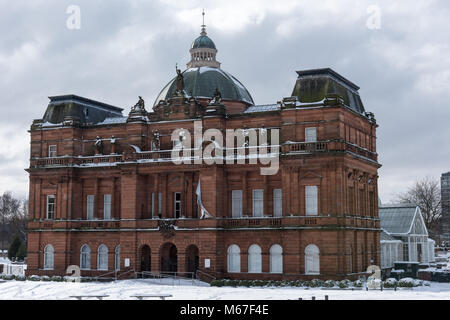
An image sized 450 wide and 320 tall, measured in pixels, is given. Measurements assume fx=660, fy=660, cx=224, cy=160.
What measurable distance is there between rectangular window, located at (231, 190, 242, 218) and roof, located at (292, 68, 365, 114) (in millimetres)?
10343

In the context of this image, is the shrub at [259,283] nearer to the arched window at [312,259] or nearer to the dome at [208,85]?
the arched window at [312,259]

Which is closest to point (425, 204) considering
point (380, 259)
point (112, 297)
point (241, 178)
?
point (380, 259)

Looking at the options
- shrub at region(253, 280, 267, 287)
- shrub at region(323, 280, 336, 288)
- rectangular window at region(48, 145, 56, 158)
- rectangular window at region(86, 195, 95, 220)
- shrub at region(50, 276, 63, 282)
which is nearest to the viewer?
shrub at region(323, 280, 336, 288)

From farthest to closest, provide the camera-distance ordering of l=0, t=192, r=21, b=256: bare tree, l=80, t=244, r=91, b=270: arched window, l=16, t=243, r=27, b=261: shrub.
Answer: l=0, t=192, r=21, b=256: bare tree, l=16, t=243, r=27, b=261: shrub, l=80, t=244, r=91, b=270: arched window

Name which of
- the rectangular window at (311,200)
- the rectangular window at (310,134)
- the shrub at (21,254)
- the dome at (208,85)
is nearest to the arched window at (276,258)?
the rectangular window at (311,200)

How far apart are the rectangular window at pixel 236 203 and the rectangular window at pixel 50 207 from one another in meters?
19.4

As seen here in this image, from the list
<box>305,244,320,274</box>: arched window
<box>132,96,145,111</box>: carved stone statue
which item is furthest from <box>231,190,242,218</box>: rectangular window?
<box>132,96,145,111</box>: carved stone statue

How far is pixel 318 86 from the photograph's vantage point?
58.3 metres

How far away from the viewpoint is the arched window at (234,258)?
5875 centimetres

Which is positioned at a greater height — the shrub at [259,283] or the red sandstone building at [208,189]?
the red sandstone building at [208,189]

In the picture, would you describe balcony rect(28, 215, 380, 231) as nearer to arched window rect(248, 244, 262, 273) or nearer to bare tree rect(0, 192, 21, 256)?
Answer: arched window rect(248, 244, 262, 273)

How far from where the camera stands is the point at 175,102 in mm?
63406

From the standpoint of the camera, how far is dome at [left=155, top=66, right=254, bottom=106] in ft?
223

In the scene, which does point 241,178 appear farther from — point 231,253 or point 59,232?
point 59,232
